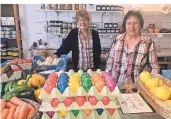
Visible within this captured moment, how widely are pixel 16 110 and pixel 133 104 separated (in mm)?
586

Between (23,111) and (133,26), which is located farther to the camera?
(133,26)

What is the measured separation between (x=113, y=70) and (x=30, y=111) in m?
1.00

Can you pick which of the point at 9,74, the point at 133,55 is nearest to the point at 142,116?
the point at 133,55

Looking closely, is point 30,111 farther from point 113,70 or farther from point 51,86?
point 113,70

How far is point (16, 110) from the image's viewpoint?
3.69ft

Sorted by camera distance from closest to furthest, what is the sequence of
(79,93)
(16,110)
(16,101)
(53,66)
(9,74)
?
(79,93), (16,110), (16,101), (9,74), (53,66)

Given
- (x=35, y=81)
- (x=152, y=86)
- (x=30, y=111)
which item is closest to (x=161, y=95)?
(x=152, y=86)

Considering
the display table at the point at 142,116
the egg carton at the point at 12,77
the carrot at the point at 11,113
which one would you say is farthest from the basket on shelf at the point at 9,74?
the display table at the point at 142,116

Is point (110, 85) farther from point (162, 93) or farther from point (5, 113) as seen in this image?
point (5, 113)

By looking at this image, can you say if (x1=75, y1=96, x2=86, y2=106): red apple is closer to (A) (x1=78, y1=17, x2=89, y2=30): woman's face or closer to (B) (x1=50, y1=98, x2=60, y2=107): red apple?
(B) (x1=50, y1=98, x2=60, y2=107): red apple

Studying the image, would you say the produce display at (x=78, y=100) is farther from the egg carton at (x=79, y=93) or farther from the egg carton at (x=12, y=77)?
the egg carton at (x=12, y=77)

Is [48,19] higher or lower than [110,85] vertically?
higher

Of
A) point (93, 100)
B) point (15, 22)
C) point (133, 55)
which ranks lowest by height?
point (93, 100)

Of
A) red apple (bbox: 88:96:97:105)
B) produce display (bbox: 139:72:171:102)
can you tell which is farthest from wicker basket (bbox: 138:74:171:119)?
red apple (bbox: 88:96:97:105)
